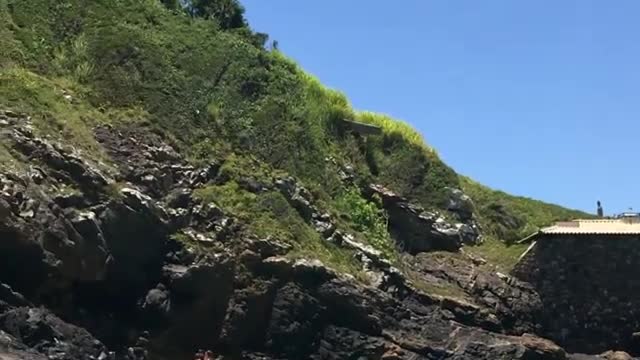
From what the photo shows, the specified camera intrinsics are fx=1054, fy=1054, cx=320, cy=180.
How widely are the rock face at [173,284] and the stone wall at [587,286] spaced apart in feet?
9.06

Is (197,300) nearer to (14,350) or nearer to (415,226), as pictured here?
(14,350)

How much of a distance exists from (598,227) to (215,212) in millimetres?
16132

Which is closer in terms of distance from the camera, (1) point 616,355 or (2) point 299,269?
(2) point 299,269

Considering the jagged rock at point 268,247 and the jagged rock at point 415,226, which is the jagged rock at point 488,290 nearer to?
the jagged rock at point 415,226

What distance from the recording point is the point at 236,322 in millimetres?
29797

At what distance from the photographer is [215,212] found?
31.4 meters

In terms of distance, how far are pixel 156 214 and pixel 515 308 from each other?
14027 millimetres

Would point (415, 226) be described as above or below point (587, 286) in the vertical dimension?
above

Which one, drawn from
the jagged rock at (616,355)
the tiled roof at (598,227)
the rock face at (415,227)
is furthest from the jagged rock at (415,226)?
the jagged rock at (616,355)

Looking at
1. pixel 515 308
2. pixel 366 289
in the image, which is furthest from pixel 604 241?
pixel 366 289

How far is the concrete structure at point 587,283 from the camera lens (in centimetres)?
3794

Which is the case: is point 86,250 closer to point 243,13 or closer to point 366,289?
point 366,289

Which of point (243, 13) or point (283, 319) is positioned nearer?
point (283, 319)

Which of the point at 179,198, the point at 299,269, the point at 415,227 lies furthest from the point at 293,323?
the point at 415,227
